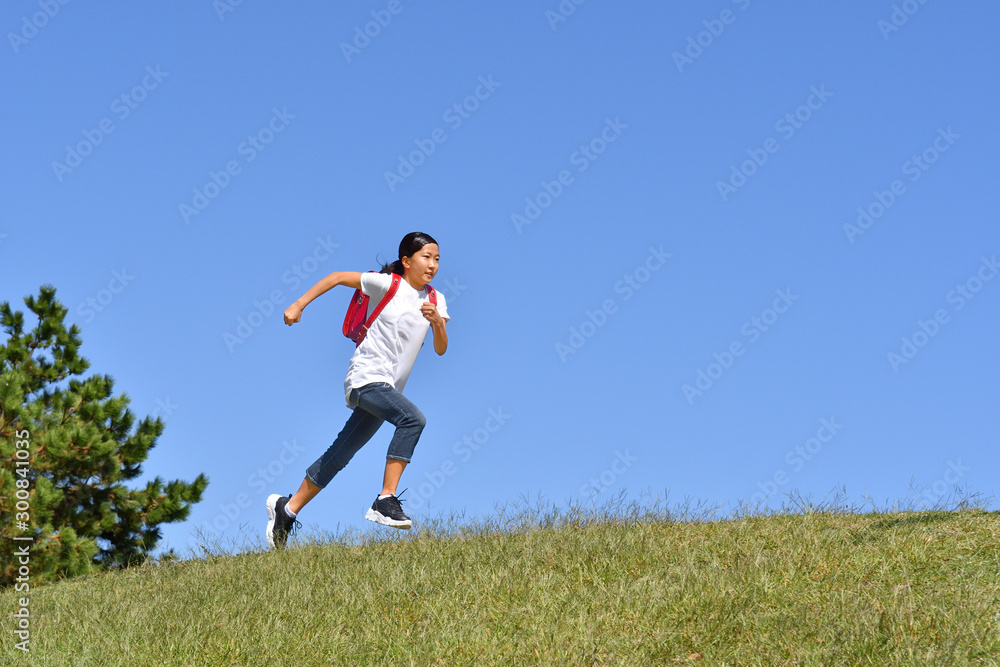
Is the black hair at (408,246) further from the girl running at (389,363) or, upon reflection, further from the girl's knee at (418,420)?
the girl's knee at (418,420)

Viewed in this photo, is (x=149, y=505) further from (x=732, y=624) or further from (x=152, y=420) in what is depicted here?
(x=732, y=624)

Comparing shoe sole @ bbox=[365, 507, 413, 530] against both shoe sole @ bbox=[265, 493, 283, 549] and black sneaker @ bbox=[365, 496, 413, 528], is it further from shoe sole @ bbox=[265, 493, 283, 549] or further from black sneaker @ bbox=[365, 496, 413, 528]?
shoe sole @ bbox=[265, 493, 283, 549]

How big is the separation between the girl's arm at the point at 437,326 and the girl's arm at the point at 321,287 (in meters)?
0.70

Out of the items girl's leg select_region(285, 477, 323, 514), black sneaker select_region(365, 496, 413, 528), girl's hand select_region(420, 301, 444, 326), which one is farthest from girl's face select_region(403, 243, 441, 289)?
girl's leg select_region(285, 477, 323, 514)

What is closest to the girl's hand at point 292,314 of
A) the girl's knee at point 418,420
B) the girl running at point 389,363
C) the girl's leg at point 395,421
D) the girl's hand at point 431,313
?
the girl running at point 389,363

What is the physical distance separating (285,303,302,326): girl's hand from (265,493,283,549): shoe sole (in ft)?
6.22

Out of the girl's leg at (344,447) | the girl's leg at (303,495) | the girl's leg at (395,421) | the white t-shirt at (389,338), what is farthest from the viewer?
the girl's leg at (303,495)

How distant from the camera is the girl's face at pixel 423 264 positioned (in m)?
7.86

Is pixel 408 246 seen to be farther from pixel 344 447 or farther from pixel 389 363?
pixel 344 447

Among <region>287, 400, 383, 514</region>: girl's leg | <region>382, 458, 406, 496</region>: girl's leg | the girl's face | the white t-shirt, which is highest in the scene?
the girl's face

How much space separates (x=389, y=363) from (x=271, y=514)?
6.34 feet

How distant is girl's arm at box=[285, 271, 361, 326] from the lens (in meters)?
7.46

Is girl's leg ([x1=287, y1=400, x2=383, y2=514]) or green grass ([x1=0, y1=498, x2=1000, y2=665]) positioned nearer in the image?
green grass ([x1=0, y1=498, x2=1000, y2=665])

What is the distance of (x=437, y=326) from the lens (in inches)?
306
